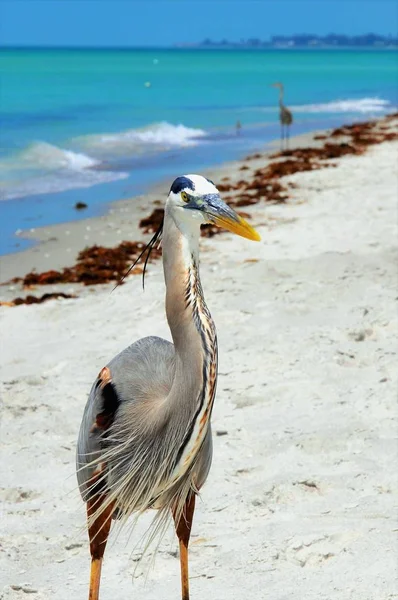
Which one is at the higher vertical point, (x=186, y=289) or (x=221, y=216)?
(x=221, y=216)

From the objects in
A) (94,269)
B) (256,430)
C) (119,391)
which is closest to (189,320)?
(119,391)

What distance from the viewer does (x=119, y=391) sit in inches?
119

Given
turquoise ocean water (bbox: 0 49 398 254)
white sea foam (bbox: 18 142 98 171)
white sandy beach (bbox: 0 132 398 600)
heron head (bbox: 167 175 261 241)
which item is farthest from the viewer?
white sea foam (bbox: 18 142 98 171)

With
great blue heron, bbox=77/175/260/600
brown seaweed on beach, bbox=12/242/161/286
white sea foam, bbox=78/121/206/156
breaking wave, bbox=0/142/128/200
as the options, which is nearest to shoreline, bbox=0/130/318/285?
brown seaweed on beach, bbox=12/242/161/286

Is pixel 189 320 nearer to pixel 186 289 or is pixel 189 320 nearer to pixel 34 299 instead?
pixel 186 289

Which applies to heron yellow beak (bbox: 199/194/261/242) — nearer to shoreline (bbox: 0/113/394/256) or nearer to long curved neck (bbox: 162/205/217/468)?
long curved neck (bbox: 162/205/217/468)

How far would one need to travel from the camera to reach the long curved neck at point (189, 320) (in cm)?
256

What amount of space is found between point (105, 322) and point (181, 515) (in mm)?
3264

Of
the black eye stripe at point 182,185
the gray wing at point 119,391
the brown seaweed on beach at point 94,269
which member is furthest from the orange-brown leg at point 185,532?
the brown seaweed on beach at point 94,269

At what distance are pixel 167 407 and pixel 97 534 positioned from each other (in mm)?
642

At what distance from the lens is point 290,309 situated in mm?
6129

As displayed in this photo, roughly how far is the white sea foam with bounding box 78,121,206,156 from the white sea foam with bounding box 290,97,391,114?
8662 mm

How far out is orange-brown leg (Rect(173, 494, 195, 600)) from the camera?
309cm

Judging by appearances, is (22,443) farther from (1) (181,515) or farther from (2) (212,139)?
(2) (212,139)
